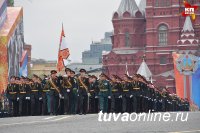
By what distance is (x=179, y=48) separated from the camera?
9225 cm

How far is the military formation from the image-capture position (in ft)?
69.6

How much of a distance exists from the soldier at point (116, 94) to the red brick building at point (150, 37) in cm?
6698

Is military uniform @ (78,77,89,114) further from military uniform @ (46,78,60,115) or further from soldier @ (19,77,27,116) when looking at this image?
soldier @ (19,77,27,116)

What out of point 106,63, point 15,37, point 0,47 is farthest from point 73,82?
point 106,63

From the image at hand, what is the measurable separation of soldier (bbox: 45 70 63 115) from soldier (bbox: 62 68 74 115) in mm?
157

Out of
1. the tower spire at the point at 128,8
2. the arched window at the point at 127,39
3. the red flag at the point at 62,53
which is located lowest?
the red flag at the point at 62,53

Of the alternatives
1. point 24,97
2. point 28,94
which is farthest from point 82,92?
point 24,97

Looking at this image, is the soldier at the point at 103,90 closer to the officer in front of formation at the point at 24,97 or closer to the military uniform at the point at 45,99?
the military uniform at the point at 45,99

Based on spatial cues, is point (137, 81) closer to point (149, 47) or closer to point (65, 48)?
point (65, 48)

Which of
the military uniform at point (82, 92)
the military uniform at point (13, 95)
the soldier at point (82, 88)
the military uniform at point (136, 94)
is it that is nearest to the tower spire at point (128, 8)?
the military uniform at point (136, 94)

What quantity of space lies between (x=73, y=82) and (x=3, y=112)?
670 centimetres

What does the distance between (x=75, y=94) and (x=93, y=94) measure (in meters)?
1.03

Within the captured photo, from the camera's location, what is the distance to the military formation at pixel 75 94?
21219 mm

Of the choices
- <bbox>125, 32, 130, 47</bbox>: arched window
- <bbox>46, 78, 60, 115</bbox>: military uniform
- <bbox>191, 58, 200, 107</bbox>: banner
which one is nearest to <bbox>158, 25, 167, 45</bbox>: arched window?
<bbox>125, 32, 130, 47</bbox>: arched window
